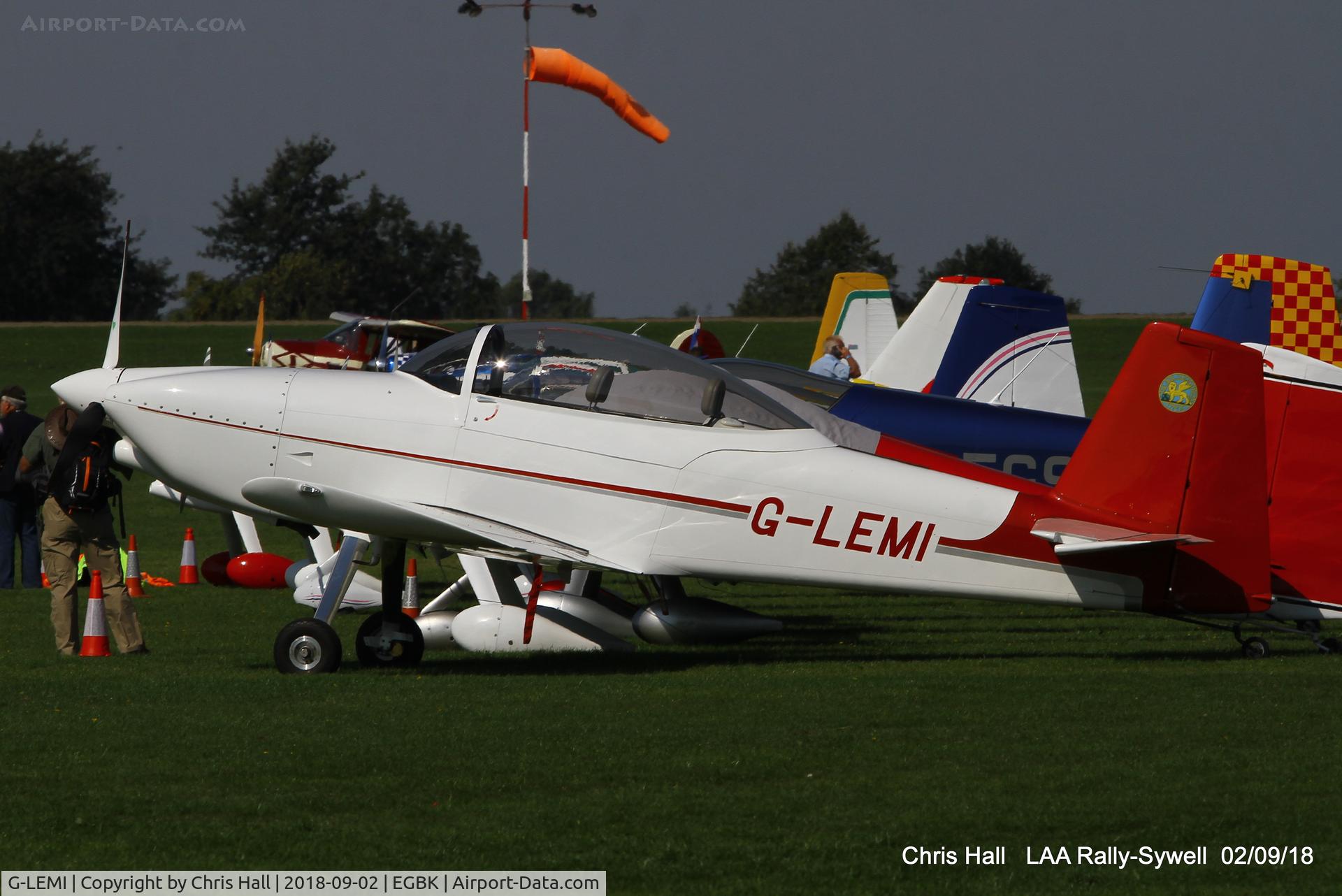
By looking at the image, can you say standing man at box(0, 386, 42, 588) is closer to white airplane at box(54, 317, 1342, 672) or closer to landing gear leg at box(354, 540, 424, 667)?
white airplane at box(54, 317, 1342, 672)

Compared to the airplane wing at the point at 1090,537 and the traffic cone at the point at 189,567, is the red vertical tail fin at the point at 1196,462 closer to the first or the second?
the airplane wing at the point at 1090,537

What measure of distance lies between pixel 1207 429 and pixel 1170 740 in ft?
7.58

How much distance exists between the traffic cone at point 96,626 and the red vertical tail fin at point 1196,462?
5.96 meters

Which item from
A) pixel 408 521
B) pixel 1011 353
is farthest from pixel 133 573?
pixel 1011 353

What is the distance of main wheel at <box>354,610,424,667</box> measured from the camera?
29.4 ft

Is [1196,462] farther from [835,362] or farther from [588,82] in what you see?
[588,82]

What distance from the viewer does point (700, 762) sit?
618 cm

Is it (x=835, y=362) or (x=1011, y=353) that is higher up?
(x=1011, y=353)

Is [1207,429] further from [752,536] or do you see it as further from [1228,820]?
[1228,820]

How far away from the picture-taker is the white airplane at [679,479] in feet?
27.4

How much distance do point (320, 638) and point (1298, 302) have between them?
11.2m

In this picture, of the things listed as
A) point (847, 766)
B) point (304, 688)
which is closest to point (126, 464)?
point (304, 688)

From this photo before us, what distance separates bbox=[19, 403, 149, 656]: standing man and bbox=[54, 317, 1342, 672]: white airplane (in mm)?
701

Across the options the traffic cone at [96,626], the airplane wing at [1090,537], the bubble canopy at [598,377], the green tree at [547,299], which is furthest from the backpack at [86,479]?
the green tree at [547,299]
